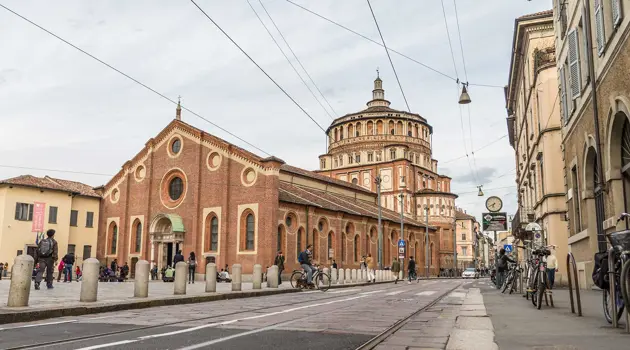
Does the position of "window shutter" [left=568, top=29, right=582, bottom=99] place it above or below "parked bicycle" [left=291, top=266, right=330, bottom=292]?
above

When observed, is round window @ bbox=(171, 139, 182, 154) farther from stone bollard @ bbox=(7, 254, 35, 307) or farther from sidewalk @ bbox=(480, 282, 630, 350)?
sidewalk @ bbox=(480, 282, 630, 350)

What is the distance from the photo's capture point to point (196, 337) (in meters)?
6.55

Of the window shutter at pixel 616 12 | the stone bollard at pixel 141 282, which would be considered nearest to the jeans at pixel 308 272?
the stone bollard at pixel 141 282

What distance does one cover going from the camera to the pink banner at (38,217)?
4116 centimetres

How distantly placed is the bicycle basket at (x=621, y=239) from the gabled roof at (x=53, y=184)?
42.8 meters

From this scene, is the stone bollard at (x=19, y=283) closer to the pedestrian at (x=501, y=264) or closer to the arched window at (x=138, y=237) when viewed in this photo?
the pedestrian at (x=501, y=264)

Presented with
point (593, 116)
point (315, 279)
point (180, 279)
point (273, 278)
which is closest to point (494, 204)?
point (315, 279)

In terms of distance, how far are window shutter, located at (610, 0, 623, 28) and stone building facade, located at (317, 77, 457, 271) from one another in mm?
57488

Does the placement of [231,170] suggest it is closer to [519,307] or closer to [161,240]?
[161,240]

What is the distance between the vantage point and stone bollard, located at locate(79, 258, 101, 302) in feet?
37.5

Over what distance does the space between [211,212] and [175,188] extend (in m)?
4.68

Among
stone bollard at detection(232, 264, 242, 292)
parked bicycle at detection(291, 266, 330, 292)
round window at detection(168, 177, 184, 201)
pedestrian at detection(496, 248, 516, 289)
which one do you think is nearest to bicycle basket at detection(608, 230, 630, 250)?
pedestrian at detection(496, 248, 516, 289)

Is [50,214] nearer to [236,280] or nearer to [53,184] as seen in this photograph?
[53,184]

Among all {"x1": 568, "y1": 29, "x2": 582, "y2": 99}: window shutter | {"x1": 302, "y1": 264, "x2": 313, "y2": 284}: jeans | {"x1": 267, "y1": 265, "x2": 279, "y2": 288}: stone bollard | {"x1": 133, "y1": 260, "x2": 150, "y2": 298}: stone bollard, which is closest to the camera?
{"x1": 133, "y1": 260, "x2": 150, "y2": 298}: stone bollard
